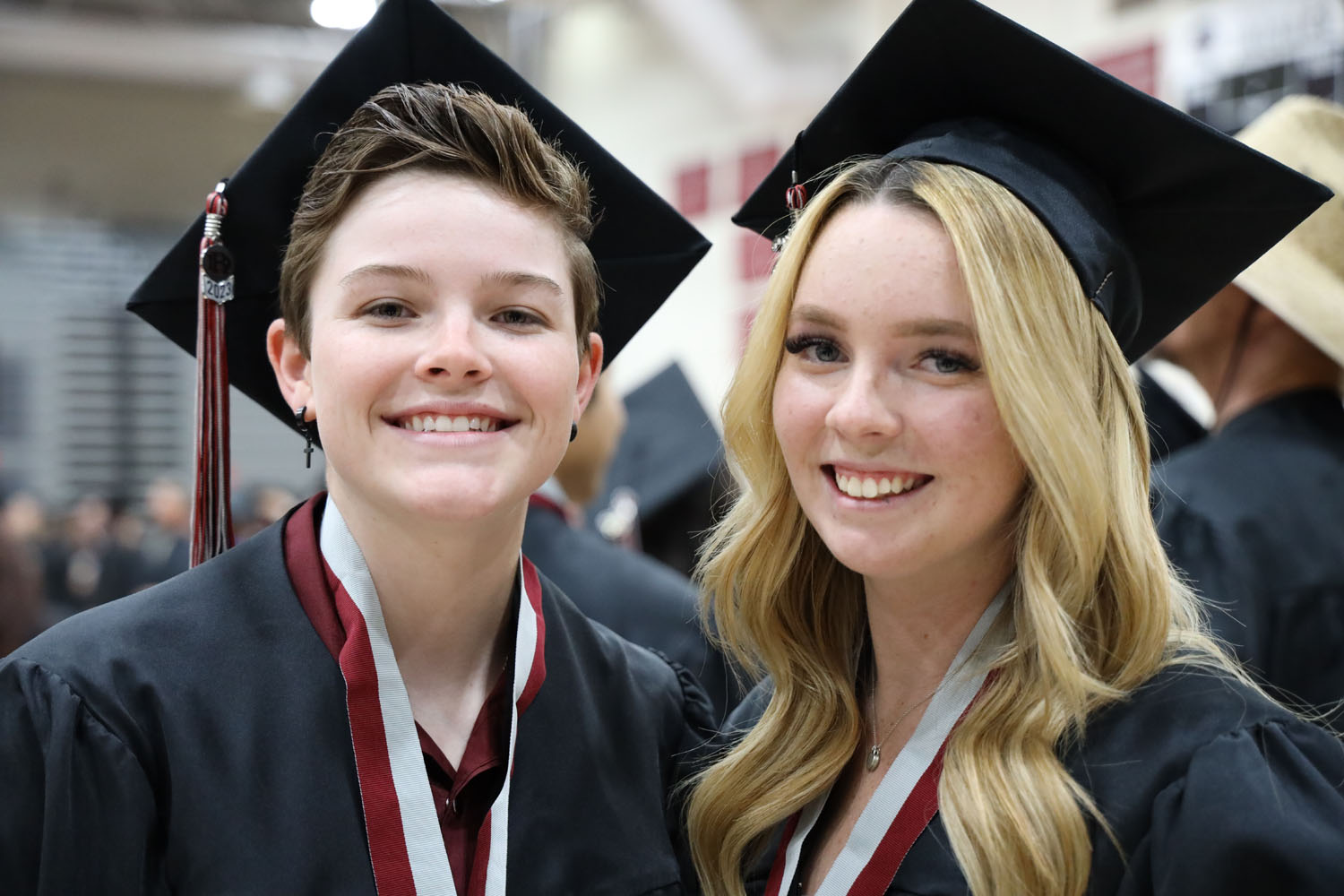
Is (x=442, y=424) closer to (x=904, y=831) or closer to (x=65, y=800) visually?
(x=65, y=800)

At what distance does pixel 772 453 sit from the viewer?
1.95 metres

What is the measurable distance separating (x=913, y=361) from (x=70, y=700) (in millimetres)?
1089

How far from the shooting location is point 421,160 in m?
1.73

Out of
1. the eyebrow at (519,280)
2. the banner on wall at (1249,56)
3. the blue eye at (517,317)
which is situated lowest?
the blue eye at (517,317)

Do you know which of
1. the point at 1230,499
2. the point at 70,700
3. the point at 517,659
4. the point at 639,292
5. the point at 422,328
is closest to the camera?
the point at 70,700

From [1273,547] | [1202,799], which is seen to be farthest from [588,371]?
[1273,547]

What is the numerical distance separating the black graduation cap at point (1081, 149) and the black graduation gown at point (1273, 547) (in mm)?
873

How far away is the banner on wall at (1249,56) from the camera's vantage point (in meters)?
5.16

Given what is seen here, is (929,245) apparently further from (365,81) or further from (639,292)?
(365,81)

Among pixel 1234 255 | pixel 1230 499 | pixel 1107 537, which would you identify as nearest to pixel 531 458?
pixel 1107 537

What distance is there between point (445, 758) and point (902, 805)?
598 mm

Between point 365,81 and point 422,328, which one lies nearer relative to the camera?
point 422,328

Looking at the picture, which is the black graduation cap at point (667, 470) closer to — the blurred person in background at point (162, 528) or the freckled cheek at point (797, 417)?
the freckled cheek at point (797, 417)

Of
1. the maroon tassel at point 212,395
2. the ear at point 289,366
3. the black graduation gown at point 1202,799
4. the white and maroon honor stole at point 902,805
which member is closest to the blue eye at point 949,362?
the white and maroon honor stole at point 902,805
